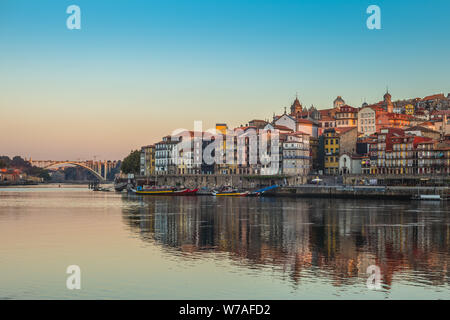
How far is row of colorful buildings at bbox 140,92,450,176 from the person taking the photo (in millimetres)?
101250

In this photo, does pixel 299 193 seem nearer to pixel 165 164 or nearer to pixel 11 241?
pixel 165 164

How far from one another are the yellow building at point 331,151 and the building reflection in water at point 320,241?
5639 centimetres

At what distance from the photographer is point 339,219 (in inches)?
1998

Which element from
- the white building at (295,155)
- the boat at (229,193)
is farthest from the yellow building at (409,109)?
the boat at (229,193)

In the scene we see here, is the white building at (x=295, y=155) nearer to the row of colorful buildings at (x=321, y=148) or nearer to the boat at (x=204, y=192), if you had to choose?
the row of colorful buildings at (x=321, y=148)

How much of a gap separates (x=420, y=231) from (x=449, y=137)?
76172mm

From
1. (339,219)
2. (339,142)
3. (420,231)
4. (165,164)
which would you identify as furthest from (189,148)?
(420,231)

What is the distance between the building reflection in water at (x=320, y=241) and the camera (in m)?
25.7

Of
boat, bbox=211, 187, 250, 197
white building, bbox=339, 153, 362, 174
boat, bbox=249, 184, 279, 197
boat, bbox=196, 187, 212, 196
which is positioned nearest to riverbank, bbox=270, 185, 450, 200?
boat, bbox=249, 184, 279, 197

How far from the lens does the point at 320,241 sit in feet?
116

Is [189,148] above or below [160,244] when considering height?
above

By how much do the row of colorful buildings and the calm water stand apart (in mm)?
53490

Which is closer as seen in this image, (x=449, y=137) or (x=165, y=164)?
(x=449, y=137)
